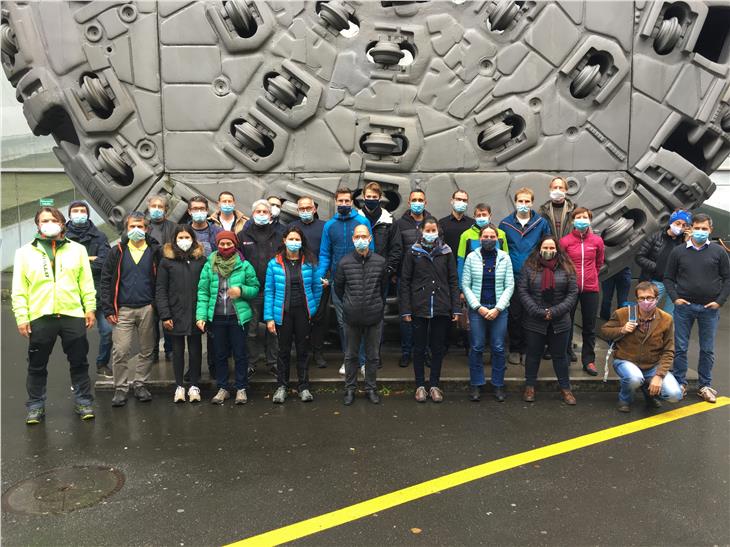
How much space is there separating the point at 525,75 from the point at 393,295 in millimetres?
2583

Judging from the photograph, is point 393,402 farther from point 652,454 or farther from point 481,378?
point 652,454

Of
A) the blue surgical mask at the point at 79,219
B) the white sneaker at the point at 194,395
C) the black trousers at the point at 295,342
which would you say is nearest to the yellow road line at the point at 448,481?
the black trousers at the point at 295,342

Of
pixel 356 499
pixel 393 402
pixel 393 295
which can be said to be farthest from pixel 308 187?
pixel 356 499

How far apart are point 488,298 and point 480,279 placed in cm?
19

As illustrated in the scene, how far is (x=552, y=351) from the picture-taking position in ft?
17.7

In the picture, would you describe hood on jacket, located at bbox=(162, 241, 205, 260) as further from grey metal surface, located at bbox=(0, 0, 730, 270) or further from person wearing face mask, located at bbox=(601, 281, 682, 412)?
person wearing face mask, located at bbox=(601, 281, 682, 412)

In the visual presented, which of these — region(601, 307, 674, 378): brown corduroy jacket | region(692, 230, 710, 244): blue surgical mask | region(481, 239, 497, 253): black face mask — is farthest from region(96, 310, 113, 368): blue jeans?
region(692, 230, 710, 244): blue surgical mask

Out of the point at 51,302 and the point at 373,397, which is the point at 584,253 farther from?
the point at 51,302

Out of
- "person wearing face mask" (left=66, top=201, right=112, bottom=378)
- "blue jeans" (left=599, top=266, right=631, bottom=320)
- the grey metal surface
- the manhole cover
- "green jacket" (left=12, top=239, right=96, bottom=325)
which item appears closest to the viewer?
the manhole cover

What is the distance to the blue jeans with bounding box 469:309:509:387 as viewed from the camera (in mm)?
5398

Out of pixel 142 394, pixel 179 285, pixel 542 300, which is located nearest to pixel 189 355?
pixel 142 394

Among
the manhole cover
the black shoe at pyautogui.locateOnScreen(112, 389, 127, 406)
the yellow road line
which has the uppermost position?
the black shoe at pyautogui.locateOnScreen(112, 389, 127, 406)

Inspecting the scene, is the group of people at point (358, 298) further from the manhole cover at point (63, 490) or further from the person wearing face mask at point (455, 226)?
the manhole cover at point (63, 490)

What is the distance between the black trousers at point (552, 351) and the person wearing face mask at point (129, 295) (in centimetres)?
334
